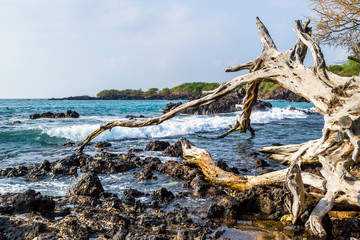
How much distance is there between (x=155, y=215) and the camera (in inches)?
176

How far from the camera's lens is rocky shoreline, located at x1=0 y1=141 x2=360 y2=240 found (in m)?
3.72

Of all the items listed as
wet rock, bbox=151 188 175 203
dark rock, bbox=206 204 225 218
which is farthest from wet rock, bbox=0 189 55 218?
dark rock, bbox=206 204 225 218

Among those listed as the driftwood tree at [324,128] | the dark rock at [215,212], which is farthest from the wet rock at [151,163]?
the dark rock at [215,212]

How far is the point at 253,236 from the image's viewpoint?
149 inches

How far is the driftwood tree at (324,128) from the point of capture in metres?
4.01

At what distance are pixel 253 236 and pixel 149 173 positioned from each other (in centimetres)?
350

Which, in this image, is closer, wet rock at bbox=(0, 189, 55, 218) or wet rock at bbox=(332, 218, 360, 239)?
wet rock at bbox=(332, 218, 360, 239)

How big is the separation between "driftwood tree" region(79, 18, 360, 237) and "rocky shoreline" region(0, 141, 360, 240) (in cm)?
23

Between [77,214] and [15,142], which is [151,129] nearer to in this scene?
[15,142]

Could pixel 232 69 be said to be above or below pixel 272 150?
above

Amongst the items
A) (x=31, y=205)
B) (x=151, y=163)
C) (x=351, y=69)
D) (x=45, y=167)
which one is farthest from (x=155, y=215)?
(x=351, y=69)

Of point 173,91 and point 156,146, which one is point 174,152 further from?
point 173,91

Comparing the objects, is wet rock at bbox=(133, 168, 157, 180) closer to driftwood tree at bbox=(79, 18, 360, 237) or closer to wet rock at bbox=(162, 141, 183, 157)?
driftwood tree at bbox=(79, 18, 360, 237)

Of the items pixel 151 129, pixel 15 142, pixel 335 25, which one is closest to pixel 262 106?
pixel 151 129
